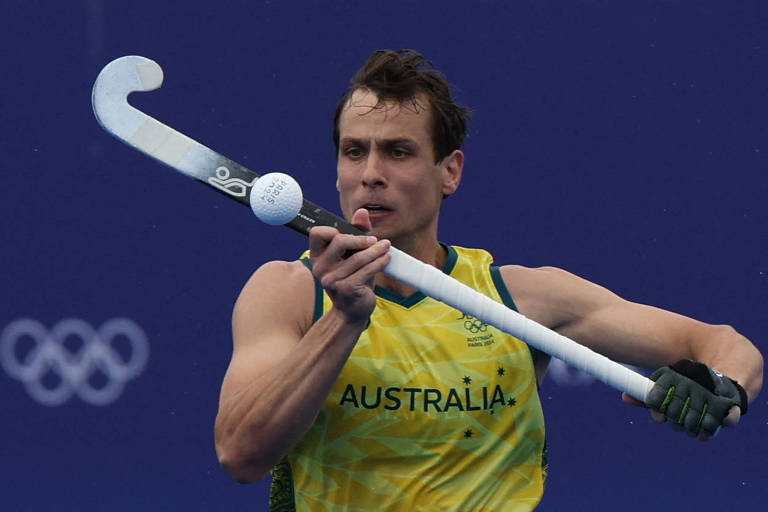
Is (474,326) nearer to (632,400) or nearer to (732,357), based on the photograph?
(632,400)

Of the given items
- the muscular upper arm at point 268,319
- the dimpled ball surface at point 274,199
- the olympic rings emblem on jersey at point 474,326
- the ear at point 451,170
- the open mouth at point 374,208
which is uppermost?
the ear at point 451,170

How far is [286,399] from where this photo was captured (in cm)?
260

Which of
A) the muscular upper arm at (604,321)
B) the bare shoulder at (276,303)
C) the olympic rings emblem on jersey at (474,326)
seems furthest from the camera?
the muscular upper arm at (604,321)

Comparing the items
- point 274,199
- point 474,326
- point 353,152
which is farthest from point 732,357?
point 274,199

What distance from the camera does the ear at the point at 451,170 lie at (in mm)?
3363

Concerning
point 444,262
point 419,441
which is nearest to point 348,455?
point 419,441

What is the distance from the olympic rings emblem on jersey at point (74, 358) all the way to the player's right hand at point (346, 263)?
8.03 feet

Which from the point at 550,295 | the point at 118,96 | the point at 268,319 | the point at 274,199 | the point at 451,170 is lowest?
the point at 268,319

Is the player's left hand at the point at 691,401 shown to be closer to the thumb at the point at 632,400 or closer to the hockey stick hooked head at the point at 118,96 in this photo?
the thumb at the point at 632,400

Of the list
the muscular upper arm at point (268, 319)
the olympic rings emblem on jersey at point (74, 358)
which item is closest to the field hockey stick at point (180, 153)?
A: the muscular upper arm at point (268, 319)

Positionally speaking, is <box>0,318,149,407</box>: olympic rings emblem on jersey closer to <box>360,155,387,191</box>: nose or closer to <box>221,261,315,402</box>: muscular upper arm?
<box>221,261,315,402</box>: muscular upper arm

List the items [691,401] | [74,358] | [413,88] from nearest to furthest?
[691,401], [413,88], [74,358]

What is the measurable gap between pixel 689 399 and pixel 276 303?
1.04 m

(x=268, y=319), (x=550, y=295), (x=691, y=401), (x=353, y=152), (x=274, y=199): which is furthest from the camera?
(x=550, y=295)
